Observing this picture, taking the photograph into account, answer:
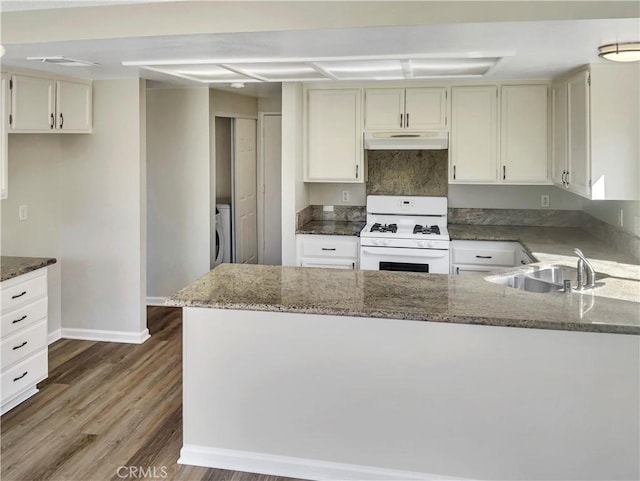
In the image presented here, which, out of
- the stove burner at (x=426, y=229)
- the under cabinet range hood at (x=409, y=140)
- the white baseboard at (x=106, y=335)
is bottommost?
the white baseboard at (x=106, y=335)

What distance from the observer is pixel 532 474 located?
7.82ft

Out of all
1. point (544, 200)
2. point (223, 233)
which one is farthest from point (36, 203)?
point (544, 200)

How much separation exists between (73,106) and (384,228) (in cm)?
269

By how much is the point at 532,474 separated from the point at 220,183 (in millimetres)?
4988

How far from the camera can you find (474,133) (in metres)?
4.63

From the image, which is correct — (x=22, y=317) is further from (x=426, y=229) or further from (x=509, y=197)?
(x=509, y=197)

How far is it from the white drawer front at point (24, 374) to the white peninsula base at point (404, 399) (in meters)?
1.28

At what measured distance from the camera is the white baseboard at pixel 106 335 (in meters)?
4.54

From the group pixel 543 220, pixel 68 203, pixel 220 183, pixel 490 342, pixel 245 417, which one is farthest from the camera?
pixel 220 183

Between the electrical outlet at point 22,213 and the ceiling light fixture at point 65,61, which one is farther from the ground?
the ceiling light fixture at point 65,61

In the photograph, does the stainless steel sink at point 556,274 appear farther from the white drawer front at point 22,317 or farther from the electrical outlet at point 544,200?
the white drawer front at point 22,317

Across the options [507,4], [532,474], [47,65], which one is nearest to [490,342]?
[532,474]

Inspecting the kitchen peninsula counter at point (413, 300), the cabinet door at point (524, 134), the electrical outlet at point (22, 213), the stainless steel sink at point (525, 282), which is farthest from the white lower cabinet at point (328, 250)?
the electrical outlet at point (22, 213)

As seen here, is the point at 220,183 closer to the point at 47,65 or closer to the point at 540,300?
the point at 47,65
